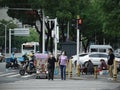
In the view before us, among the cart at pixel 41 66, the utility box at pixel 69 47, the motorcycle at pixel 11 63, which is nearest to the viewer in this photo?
the cart at pixel 41 66

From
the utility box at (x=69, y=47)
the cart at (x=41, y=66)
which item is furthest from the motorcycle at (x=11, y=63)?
the cart at (x=41, y=66)

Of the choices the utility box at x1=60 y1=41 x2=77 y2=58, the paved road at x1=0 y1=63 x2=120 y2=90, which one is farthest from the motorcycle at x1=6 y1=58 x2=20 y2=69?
the paved road at x1=0 y1=63 x2=120 y2=90

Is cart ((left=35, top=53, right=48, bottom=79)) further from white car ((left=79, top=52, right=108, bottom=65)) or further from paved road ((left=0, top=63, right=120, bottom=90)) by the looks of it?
white car ((left=79, top=52, right=108, bottom=65))

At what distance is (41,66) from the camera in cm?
3141

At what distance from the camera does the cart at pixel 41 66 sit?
31.2 m

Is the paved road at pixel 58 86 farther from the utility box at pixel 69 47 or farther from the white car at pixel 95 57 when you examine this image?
the white car at pixel 95 57

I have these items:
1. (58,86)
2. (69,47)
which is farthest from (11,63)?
(58,86)

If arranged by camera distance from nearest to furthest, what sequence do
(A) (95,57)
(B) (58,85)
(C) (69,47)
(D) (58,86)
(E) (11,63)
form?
(D) (58,86) → (B) (58,85) → (E) (11,63) → (C) (69,47) → (A) (95,57)

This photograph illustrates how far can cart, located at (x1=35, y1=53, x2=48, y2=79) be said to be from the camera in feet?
102

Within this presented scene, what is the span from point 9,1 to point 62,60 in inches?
812

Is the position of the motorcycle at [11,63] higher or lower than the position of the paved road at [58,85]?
higher

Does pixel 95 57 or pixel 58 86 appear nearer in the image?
pixel 58 86

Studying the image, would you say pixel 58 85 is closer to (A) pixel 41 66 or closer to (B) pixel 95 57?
(A) pixel 41 66

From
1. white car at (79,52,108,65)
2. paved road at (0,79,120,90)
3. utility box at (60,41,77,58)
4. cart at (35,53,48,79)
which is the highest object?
utility box at (60,41,77,58)
